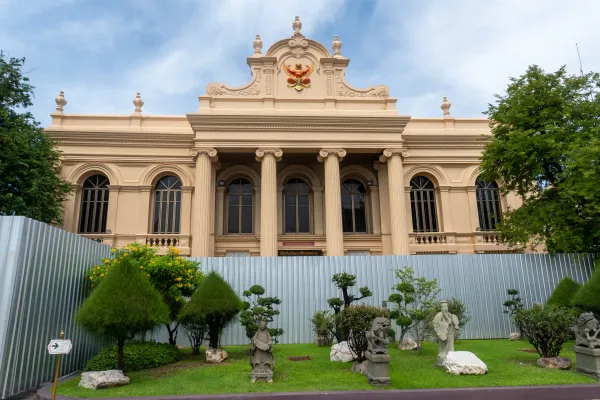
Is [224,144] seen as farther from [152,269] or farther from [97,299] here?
[97,299]

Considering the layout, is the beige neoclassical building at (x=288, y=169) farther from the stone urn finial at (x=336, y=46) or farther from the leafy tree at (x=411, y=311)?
the leafy tree at (x=411, y=311)

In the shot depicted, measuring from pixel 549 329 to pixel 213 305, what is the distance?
8.10 metres

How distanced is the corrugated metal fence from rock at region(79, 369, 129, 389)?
1073mm

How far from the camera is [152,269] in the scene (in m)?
11.1

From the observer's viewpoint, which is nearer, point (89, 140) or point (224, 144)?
point (224, 144)

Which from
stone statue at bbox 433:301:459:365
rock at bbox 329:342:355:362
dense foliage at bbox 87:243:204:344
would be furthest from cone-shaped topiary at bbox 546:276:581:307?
dense foliage at bbox 87:243:204:344

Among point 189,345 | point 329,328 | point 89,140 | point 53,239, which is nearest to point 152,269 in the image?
point 53,239

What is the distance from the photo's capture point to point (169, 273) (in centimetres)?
1131

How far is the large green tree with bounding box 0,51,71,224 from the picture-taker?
16.2 meters

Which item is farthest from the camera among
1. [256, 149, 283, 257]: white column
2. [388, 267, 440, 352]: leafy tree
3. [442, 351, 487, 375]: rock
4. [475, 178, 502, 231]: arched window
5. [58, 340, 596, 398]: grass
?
[475, 178, 502, 231]: arched window

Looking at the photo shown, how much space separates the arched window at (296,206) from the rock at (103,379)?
568 inches

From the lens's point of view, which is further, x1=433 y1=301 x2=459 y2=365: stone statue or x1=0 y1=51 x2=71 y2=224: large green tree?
x1=0 y1=51 x2=71 y2=224: large green tree

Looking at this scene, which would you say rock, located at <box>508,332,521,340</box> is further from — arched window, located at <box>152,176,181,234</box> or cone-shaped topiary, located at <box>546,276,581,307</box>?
arched window, located at <box>152,176,181,234</box>

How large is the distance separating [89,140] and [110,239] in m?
5.49
